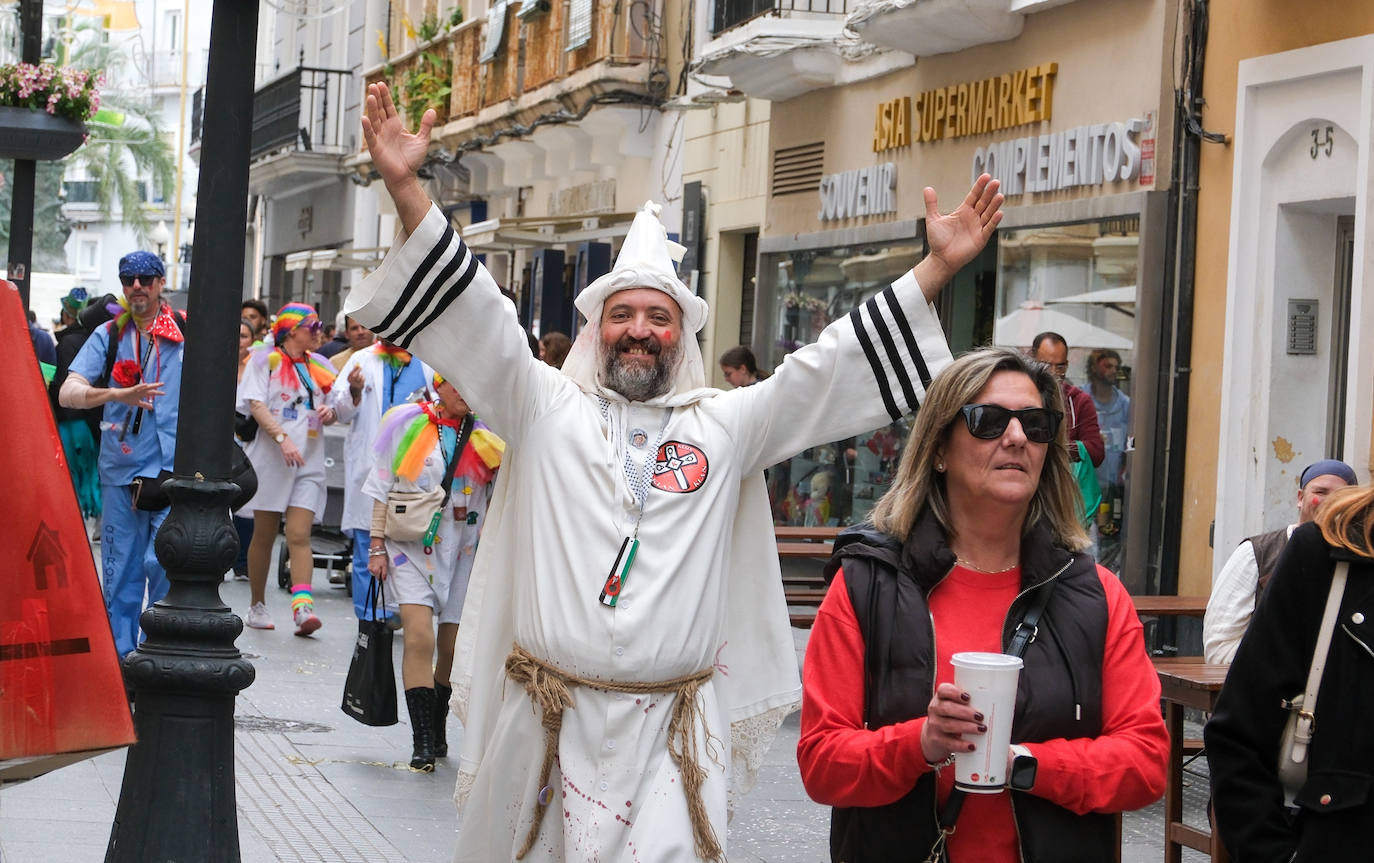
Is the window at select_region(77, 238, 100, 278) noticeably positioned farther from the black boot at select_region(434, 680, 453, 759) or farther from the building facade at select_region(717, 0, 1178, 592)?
the black boot at select_region(434, 680, 453, 759)

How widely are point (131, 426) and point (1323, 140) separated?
6.38 meters

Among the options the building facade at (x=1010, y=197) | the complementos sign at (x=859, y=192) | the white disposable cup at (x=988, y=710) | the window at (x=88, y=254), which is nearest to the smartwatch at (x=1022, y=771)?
the white disposable cup at (x=988, y=710)

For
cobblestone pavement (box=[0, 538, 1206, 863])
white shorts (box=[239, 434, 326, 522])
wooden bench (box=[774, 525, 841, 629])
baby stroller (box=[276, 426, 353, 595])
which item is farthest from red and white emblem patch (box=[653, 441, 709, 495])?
baby stroller (box=[276, 426, 353, 595])

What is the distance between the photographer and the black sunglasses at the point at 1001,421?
3.78 metres

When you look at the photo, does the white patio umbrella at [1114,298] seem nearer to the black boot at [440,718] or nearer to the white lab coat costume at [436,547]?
the white lab coat costume at [436,547]

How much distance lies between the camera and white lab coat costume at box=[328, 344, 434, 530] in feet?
40.6

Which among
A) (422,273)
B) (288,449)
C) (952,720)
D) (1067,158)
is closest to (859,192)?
(1067,158)

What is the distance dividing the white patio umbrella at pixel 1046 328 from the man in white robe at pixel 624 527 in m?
7.58

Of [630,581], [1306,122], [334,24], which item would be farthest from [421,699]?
[334,24]

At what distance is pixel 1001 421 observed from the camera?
12.4 feet

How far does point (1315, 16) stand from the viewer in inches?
431

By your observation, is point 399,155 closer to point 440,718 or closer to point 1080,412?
point 440,718

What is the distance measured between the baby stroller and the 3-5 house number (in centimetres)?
760

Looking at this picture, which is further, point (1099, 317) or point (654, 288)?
point (1099, 317)
